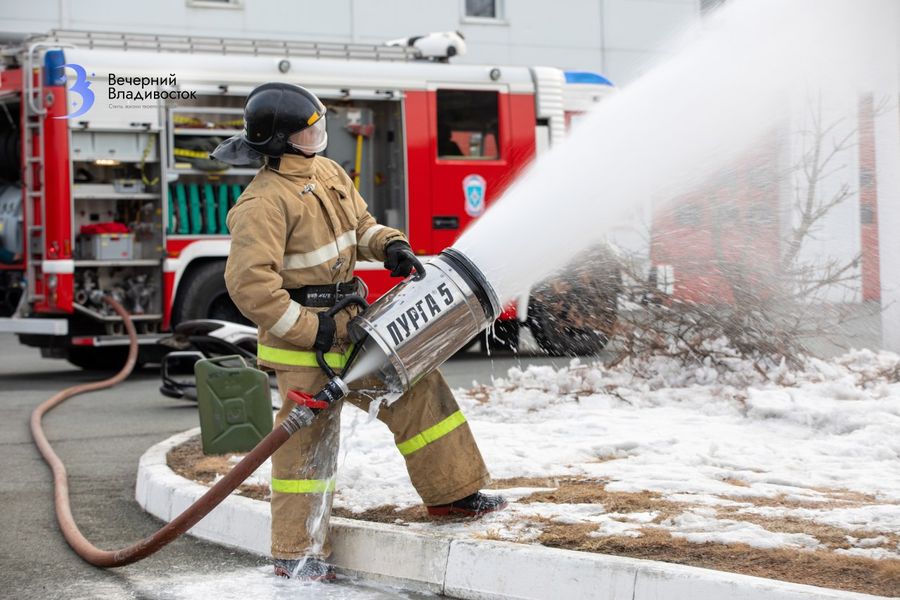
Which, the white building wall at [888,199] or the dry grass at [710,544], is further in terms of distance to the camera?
the white building wall at [888,199]

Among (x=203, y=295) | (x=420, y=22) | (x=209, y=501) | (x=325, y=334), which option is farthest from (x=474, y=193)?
(x=420, y=22)

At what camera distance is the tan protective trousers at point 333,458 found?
4562 millimetres

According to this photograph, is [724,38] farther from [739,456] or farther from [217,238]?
[217,238]

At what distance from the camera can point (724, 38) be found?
5371mm

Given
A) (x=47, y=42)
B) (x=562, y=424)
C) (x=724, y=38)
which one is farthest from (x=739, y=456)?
(x=47, y=42)

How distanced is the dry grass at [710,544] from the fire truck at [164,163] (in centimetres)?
510

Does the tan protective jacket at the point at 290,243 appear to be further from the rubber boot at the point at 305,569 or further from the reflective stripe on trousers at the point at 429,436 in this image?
the rubber boot at the point at 305,569

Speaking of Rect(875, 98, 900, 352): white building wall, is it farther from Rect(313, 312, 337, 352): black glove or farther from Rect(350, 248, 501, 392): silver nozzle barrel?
Rect(313, 312, 337, 352): black glove

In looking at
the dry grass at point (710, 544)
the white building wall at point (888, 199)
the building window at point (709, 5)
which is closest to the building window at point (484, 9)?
the white building wall at point (888, 199)

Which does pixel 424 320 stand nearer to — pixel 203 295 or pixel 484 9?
pixel 203 295

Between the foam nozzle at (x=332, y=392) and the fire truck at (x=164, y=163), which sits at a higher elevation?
the fire truck at (x=164, y=163)

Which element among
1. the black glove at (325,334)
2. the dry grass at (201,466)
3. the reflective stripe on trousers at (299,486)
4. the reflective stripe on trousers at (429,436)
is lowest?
the dry grass at (201,466)

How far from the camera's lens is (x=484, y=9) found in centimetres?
2295

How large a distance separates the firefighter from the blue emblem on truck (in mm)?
7778
